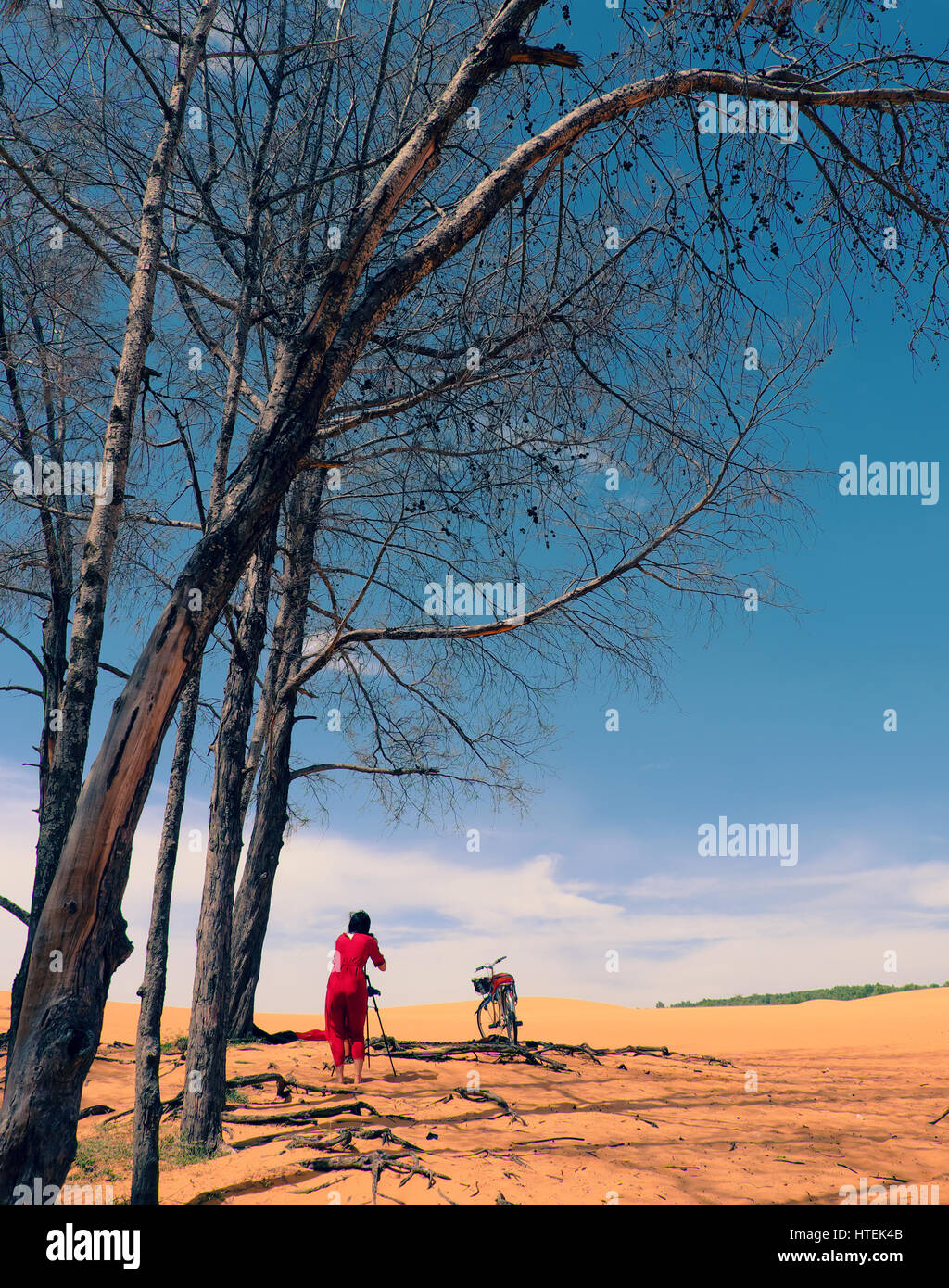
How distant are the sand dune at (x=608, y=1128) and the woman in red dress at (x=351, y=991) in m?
0.54

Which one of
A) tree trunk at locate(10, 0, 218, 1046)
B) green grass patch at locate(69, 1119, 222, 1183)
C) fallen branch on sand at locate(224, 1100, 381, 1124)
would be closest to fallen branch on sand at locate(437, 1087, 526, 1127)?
fallen branch on sand at locate(224, 1100, 381, 1124)

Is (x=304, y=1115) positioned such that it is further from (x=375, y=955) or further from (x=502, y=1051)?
(x=502, y=1051)

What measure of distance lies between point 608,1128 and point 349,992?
8.98ft

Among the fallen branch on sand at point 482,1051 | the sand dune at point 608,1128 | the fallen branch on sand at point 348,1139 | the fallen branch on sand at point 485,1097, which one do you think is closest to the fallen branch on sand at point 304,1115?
the sand dune at point 608,1128

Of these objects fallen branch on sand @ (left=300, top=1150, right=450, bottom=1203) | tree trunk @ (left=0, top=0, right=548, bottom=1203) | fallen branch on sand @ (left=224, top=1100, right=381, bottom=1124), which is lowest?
fallen branch on sand @ (left=224, top=1100, right=381, bottom=1124)

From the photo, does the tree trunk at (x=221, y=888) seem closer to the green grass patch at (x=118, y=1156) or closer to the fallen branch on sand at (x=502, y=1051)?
the green grass patch at (x=118, y=1156)

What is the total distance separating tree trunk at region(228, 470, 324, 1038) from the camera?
396 inches

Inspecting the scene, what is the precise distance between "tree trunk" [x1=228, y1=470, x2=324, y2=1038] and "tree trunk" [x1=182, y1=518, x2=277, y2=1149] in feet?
7.60

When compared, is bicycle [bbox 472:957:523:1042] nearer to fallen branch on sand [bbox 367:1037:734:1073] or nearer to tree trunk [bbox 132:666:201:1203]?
fallen branch on sand [bbox 367:1037:734:1073]

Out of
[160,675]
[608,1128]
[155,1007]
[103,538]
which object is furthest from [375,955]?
[103,538]

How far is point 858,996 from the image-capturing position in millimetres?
26094

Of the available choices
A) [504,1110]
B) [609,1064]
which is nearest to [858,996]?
[609,1064]

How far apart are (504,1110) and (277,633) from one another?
592cm
